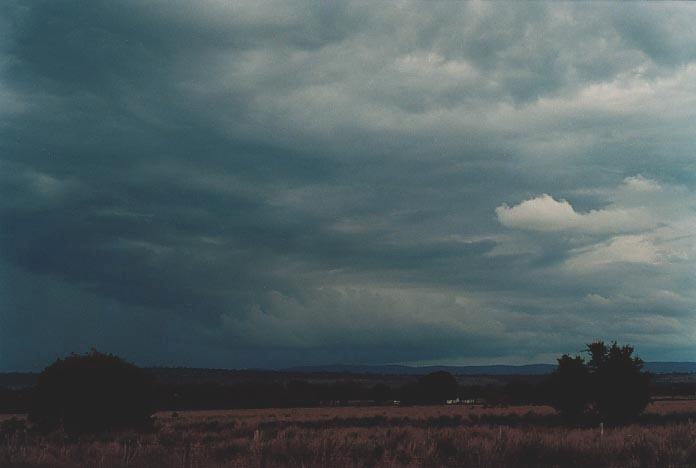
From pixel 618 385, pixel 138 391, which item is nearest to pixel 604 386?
pixel 618 385

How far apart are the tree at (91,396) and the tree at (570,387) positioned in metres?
24.3

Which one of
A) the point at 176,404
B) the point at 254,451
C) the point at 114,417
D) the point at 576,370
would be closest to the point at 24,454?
the point at 254,451

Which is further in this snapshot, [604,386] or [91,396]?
[604,386]

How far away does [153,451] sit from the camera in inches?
643

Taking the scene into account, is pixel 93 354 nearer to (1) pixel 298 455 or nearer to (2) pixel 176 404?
(1) pixel 298 455

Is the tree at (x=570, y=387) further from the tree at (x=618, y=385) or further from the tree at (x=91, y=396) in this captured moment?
the tree at (x=91, y=396)

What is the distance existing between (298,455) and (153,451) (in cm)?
313

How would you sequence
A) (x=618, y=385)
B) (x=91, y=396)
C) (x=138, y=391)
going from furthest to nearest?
(x=618, y=385), (x=138, y=391), (x=91, y=396)

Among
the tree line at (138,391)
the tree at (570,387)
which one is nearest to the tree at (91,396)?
the tree line at (138,391)

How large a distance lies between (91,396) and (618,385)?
28.8 m

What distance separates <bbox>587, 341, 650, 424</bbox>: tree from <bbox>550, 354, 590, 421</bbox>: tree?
1.86 feet

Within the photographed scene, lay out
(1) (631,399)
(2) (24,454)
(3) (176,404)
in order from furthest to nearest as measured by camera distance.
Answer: (3) (176,404), (1) (631,399), (2) (24,454)

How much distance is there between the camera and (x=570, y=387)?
Answer: 149ft

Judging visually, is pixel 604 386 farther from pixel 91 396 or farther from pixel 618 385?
pixel 91 396
